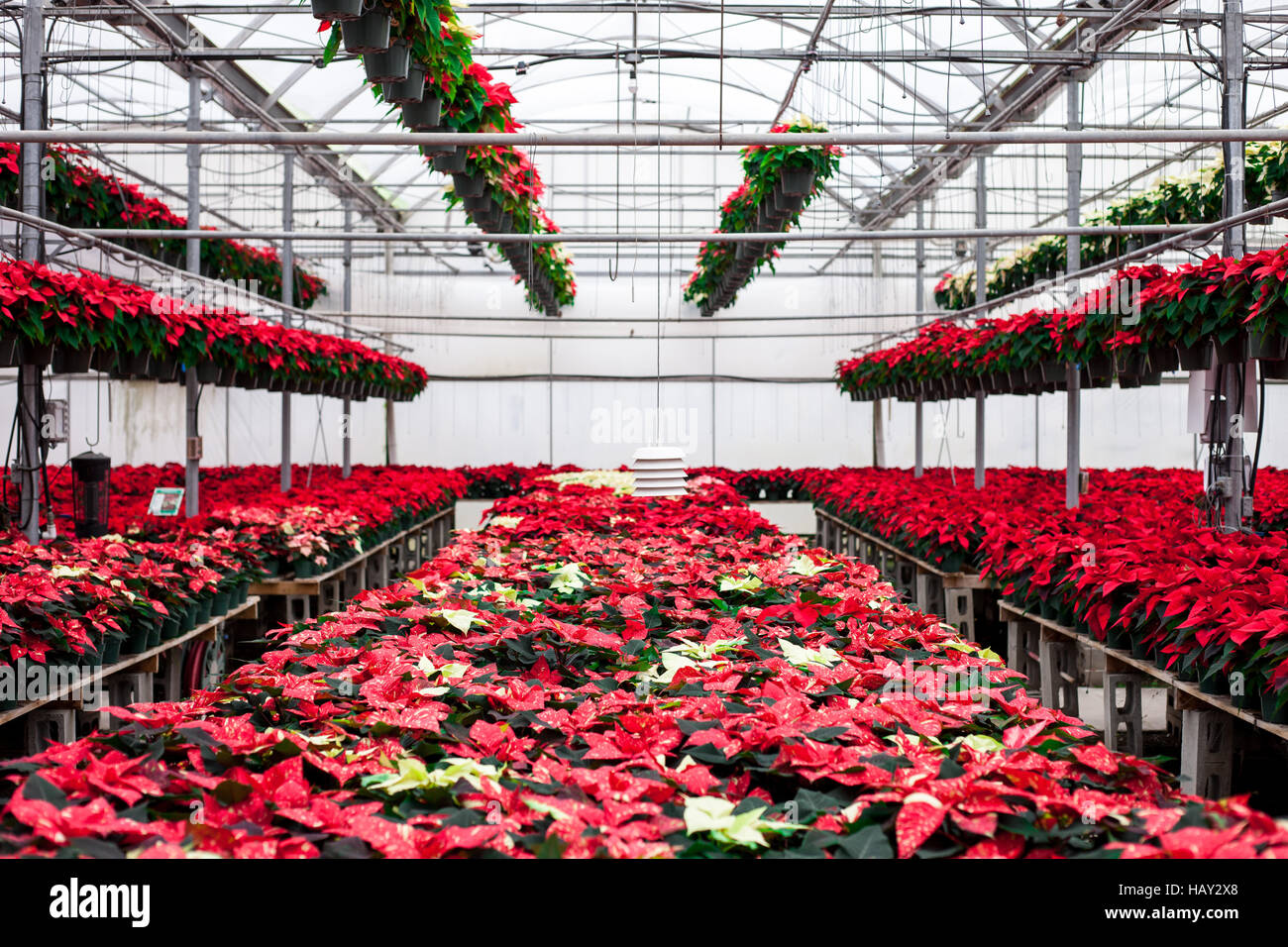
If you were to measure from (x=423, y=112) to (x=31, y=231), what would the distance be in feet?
9.65

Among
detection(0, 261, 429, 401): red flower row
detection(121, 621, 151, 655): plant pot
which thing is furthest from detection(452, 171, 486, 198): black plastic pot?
detection(121, 621, 151, 655): plant pot

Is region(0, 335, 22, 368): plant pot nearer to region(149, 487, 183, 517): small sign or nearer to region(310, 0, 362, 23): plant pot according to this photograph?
region(149, 487, 183, 517): small sign

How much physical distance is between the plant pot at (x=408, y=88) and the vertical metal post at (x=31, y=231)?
269cm

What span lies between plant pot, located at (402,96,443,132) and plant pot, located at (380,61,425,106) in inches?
18.8

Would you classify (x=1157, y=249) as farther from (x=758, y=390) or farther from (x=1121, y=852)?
(x=758, y=390)

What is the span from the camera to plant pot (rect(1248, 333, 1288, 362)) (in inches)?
166

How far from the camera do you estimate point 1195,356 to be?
16.7ft

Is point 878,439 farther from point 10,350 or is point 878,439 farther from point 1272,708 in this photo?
point 1272,708

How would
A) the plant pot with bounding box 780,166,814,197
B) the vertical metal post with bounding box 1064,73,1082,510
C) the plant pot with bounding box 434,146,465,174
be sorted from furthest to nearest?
1. the plant pot with bounding box 780,166,814,197
2. the vertical metal post with bounding box 1064,73,1082,510
3. the plant pot with bounding box 434,146,465,174

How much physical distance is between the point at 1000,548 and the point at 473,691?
4095 mm

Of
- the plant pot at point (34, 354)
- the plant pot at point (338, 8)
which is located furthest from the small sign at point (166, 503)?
the plant pot at point (338, 8)

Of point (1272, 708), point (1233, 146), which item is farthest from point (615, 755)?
point (1233, 146)

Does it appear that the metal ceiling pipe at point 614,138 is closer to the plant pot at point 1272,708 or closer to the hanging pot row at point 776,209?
the plant pot at point 1272,708
